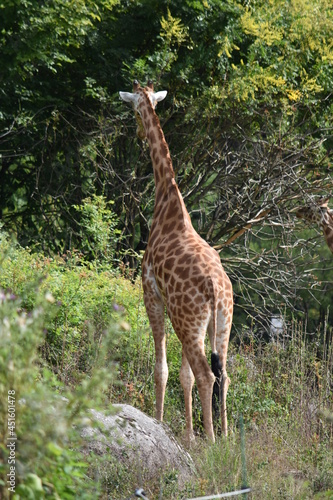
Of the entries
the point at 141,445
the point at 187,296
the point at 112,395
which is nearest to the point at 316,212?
the point at 112,395

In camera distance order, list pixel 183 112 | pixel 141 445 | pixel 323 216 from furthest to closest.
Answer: pixel 183 112 → pixel 323 216 → pixel 141 445

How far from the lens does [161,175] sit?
7484 mm

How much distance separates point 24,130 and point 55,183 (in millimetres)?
1214

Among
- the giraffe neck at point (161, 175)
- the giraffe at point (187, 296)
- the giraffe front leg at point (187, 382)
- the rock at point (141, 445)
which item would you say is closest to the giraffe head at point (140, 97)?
the giraffe neck at point (161, 175)

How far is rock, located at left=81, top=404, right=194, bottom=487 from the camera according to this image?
5.08 metres

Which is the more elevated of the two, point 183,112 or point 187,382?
point 183,112

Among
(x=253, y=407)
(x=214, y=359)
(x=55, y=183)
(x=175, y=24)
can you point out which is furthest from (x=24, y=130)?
(x=214, y=359)

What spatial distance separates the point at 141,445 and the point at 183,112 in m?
7.40

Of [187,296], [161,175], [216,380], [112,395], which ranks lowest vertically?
[112,395]

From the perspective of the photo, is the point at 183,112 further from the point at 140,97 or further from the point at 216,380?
the point at 216,380

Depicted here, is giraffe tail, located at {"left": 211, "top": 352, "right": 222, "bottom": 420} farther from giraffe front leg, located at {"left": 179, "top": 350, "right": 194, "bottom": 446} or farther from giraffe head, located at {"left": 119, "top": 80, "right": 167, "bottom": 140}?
giraffe head, located at {"left": 119, "top": 80, "right": 167, "bottom": 140}

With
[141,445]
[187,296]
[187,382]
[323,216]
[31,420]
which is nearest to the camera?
[31,420]

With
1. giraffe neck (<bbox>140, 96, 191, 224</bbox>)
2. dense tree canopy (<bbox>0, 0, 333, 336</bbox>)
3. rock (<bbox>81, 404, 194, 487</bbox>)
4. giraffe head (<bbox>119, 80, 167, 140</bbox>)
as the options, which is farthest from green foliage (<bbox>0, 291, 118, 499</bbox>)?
dense tree canopy (<bbox>0, 0, 333, 336</bbox>)

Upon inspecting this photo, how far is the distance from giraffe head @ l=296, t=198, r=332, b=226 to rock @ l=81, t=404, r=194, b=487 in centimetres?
569
